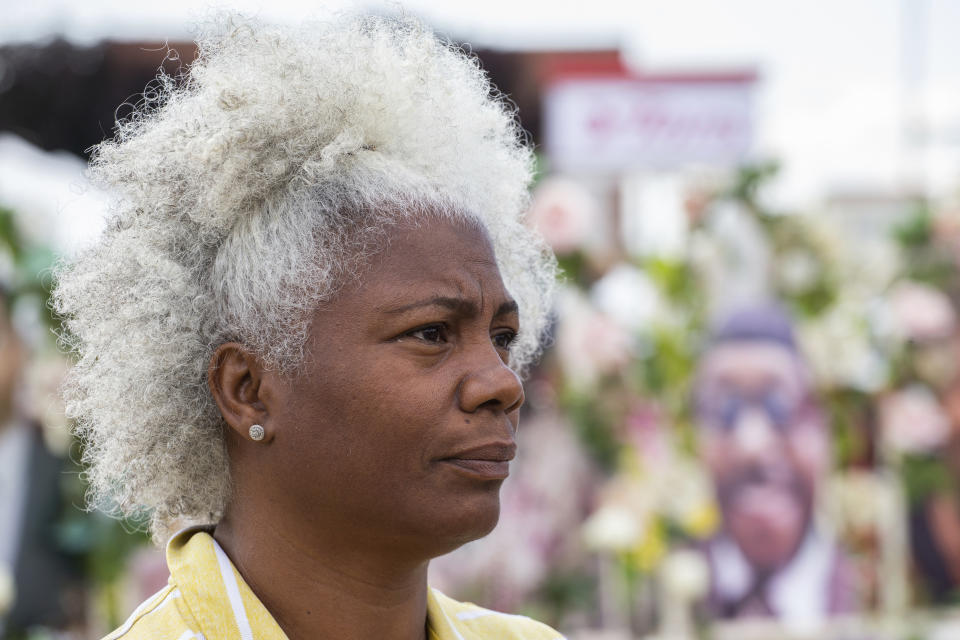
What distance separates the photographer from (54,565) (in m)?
5.33

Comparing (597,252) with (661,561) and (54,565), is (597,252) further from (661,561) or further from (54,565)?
(54,565)

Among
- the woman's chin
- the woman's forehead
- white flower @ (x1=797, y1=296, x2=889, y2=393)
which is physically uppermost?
white flower @ (x1=797, y1=296, x2=889, y2=393)

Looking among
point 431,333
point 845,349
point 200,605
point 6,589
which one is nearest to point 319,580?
point 200,605

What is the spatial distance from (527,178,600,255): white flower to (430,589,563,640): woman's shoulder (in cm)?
367

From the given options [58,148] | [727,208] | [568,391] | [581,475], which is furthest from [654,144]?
[58,148]

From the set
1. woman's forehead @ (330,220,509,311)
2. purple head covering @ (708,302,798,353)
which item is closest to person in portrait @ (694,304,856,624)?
purple head covering @ (708,302,798,353)

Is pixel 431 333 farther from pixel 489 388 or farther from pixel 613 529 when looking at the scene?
pixel 613 529

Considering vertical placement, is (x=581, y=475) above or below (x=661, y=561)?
above

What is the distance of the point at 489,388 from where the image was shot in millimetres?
1632

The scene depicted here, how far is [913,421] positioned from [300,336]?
5726mm

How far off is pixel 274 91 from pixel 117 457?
26.8 inches

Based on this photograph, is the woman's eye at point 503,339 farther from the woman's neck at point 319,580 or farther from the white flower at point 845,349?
the white flower at point 845,349

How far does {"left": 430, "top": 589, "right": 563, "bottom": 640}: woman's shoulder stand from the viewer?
1.90 metres

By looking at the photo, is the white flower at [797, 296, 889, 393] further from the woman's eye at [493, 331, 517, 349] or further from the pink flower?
the woman's eye at [493, 331, 517, 349]
